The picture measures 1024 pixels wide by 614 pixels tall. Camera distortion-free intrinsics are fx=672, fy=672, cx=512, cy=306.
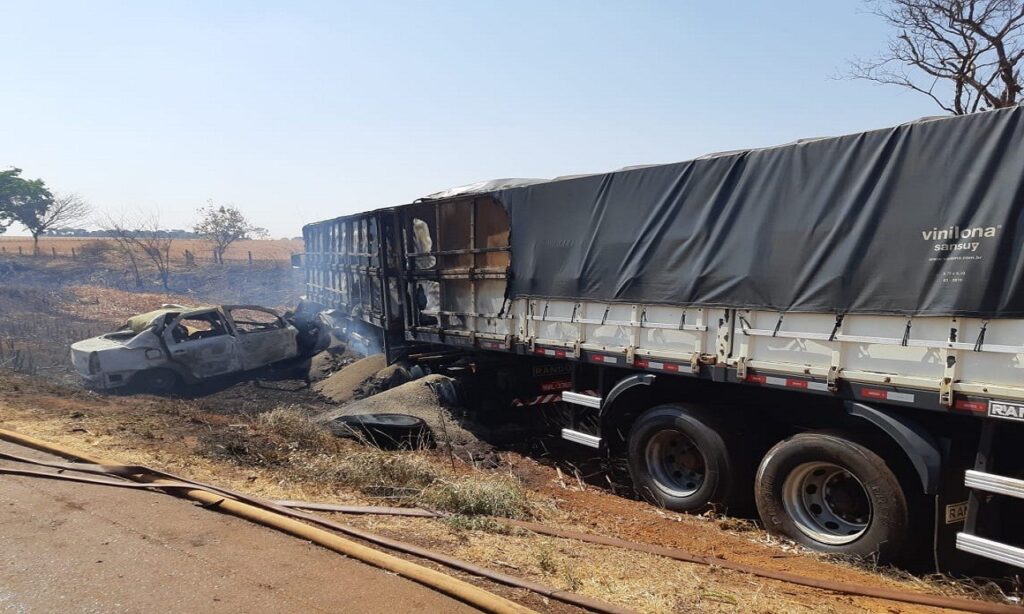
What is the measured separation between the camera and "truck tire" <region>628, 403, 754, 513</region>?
5750 mm

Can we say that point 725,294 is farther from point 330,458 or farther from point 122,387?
point 122,387

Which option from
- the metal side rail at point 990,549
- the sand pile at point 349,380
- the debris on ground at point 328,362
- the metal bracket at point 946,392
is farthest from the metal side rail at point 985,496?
the debris on ground at point 328,362

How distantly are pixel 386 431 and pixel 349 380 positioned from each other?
4.06m

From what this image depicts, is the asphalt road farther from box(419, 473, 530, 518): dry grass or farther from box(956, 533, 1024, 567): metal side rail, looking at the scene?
box(956, 533, 1024, 567): metal side rail

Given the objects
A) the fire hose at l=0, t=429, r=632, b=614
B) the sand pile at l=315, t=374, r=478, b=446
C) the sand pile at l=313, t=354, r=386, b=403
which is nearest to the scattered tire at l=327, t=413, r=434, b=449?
the sand pile at l=315, t=374, r=478, b=446

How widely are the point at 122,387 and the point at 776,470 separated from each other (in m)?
11.1

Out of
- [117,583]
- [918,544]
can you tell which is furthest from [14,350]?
[918,544]

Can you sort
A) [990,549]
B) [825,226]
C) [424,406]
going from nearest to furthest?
[990,549]
[825,226]
[424,406]

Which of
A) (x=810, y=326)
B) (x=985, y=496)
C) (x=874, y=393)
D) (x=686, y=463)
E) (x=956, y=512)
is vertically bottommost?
(x=686, y=463)

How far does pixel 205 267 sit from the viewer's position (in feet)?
136

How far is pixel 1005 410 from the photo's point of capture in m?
4.07

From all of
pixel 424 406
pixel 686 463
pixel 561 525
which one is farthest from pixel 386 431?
pixel 686 463

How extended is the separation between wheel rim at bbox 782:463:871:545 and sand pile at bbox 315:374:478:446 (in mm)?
4393

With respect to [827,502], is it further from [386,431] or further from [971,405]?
[386,431]
